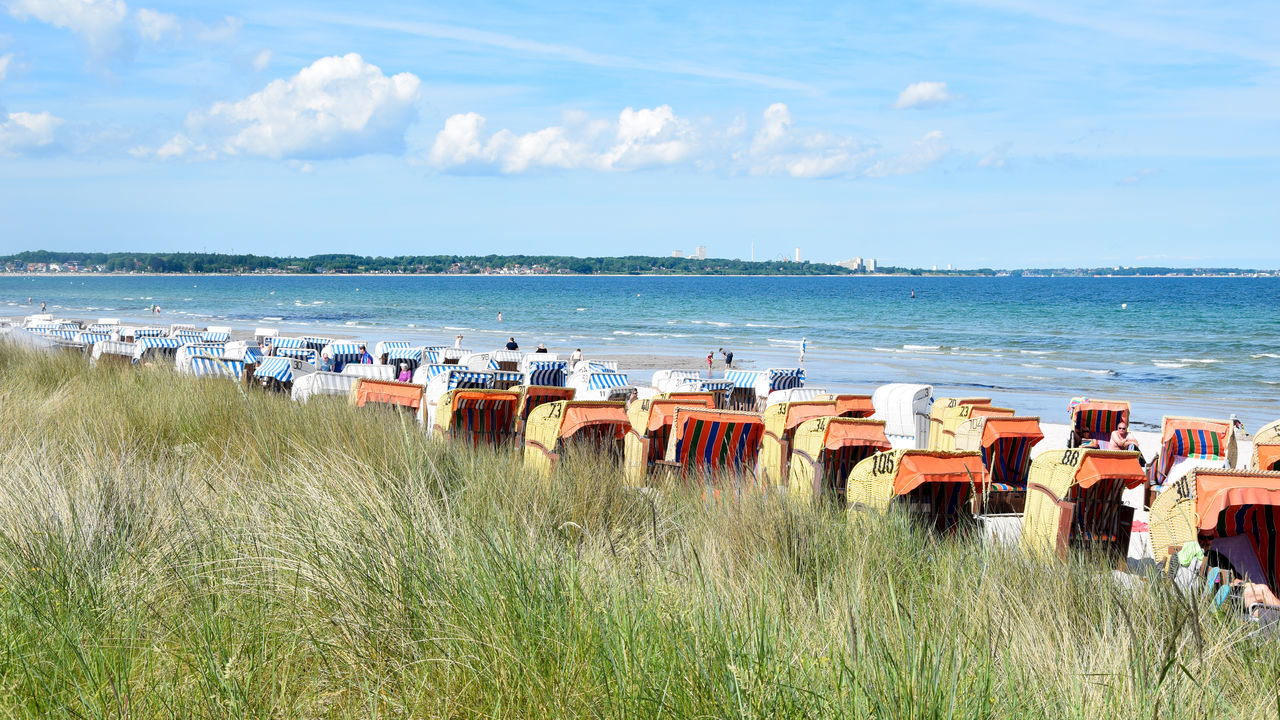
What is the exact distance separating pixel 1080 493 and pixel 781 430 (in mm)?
3507

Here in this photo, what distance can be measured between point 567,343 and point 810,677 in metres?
43.4

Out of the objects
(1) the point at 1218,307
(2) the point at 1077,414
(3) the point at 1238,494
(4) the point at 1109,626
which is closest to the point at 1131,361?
(2) the point at 1077,414

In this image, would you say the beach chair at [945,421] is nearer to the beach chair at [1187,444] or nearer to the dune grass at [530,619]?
the beach chair at [1187,444]

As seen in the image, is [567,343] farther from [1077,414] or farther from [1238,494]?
[1238,494]

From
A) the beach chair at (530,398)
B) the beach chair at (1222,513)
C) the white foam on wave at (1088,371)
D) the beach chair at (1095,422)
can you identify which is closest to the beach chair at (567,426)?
the beach chair at (530,398)

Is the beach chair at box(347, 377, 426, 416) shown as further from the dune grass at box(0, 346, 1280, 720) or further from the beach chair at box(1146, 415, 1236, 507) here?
the beach chair at box(1146, 415, 1236, 507)

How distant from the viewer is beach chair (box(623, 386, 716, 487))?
9633mm

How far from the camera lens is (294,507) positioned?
4191mm

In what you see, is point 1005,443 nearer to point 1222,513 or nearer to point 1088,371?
point 1222,513

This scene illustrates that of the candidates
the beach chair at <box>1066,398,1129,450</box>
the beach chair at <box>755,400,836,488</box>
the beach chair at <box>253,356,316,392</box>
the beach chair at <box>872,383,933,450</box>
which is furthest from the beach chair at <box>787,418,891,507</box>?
the beach chair at <box>253,356,316,392</box>

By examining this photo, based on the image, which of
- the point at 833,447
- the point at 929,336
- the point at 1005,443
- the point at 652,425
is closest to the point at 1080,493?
the point at 833,447

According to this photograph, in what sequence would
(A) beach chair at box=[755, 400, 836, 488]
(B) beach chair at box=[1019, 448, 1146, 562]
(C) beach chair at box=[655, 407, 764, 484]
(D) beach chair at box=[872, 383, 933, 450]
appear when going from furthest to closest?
1. (D) beach chair at box=[872, 383, 933, 450]
2. (A) beach chair at box=[755, 400, 836, 488]
3. (C) beach chair at box=[655, 407, 764, 484]
4. (B) beach chair at box=[1019, 448, 1146, 562]

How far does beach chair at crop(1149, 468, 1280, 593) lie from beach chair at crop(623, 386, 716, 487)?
4.35 meters

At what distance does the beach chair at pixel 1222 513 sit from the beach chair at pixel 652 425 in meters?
4.35
